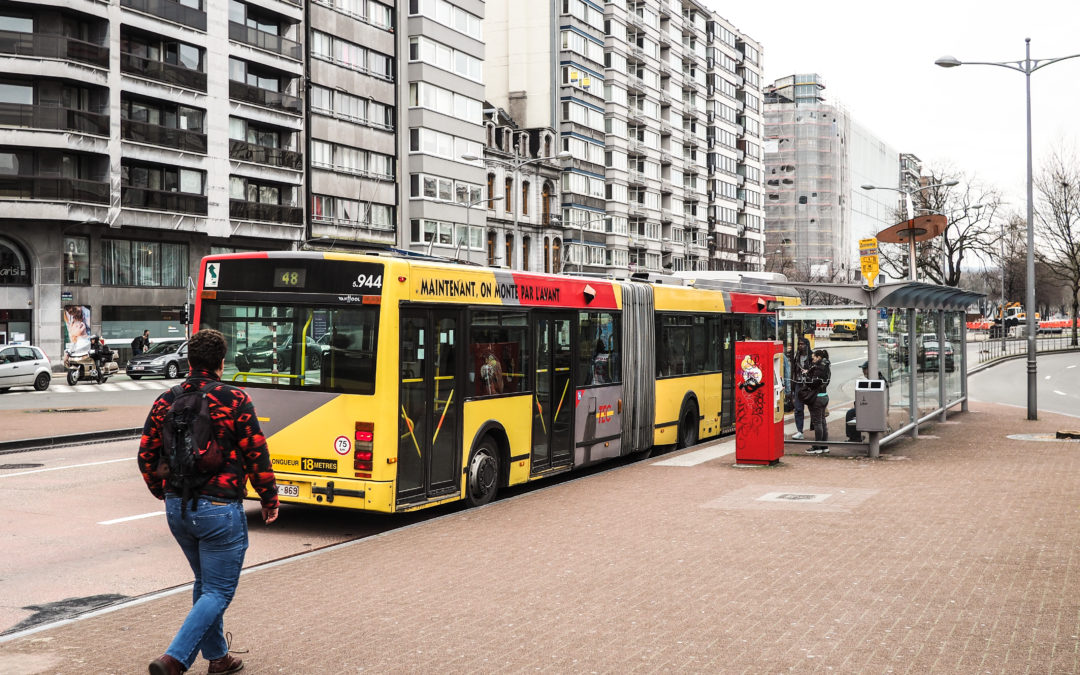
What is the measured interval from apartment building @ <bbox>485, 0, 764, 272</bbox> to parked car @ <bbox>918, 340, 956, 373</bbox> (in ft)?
171

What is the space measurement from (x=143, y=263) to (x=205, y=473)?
4599 cm

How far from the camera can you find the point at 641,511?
11.9 m

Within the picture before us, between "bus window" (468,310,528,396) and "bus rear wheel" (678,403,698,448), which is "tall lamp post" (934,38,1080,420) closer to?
"bus rear wheel" (678,403,698,448)

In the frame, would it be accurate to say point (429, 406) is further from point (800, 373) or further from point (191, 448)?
point (800, 373)

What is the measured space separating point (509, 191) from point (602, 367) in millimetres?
55167

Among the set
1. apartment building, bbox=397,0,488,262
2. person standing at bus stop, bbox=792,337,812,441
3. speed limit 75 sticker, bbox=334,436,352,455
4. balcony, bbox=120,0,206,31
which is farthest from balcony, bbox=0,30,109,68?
speed limit 75 sticker, bbox=334,436,352,455

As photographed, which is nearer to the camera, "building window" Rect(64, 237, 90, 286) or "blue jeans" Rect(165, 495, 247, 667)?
"blue jeans" Rect(165, 495, 247, 667)

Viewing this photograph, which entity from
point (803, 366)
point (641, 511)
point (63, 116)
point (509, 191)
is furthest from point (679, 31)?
point (641, 511)

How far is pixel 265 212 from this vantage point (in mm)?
53031

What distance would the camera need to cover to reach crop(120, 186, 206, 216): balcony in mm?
46281

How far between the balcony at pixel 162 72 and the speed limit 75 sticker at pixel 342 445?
40.2 m

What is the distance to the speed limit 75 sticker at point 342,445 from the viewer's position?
34.6ft

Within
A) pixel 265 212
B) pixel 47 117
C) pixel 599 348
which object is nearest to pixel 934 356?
pixel 599 348

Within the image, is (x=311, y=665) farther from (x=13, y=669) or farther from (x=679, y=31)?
(x=679, y=31)
